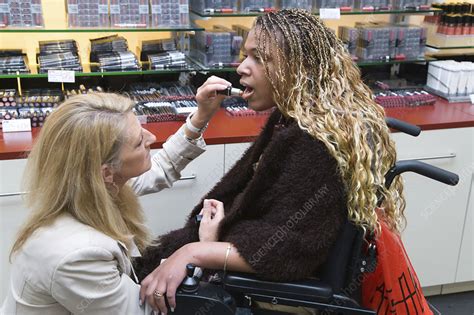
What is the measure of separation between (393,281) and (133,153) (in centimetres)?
76

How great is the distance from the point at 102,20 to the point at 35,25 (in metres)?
0.27

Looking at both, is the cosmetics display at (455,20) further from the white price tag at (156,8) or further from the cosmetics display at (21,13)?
the cosmetics display at (21,13)

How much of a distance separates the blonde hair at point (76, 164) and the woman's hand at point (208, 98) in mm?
417

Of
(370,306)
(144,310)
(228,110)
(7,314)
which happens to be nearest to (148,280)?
(144,310)

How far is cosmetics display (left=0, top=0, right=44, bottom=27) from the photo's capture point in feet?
7.48

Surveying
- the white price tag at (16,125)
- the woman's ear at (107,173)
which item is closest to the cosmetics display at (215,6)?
the white price tag at (16,125)

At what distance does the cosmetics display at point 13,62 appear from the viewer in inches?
93.2

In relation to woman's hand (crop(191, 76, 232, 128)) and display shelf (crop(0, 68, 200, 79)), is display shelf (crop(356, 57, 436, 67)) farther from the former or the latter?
woman's hand (crop(191, 76, 232, 128))

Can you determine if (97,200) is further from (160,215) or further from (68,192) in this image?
(160,215)

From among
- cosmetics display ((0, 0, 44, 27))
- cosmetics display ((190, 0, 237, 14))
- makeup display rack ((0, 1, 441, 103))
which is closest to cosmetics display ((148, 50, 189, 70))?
makeup display rack ((0, 1, 441, 103))

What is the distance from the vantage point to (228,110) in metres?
2.61

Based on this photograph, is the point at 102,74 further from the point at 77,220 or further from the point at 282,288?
the point at 282,288

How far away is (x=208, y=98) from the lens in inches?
69.7

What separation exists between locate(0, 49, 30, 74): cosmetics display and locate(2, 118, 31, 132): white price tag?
9.4 inches
